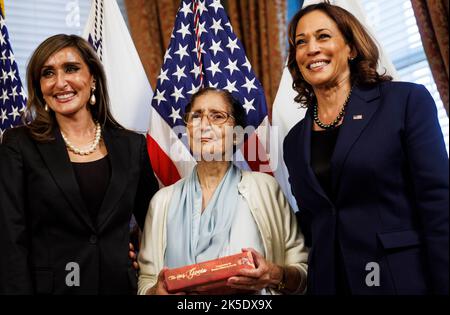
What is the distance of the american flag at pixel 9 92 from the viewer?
320cm

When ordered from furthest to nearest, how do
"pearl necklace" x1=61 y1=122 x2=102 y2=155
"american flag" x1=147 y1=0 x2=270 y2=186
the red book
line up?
"american flag" x1=147 y1=0 x2=270 y2=186 < "pearl necklace" x1=61 y1=122 x2=102 y2=155 < the red book

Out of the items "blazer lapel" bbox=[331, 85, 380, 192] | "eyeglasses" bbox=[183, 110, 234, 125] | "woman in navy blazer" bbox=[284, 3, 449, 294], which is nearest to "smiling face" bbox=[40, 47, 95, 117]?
"eyeglasses" bbox=[183, 110, 234, 125]

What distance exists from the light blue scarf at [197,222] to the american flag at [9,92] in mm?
1191

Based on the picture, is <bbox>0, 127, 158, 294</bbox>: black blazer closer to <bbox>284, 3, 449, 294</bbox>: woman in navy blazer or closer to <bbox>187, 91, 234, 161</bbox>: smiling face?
<bbox>187, 91, 234, 161</bbox>: smiling face

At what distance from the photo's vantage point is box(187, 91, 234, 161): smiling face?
2.45 m

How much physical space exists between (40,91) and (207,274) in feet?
3.32

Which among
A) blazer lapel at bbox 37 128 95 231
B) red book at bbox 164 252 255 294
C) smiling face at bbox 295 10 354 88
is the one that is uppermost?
smiling face at bbox 295 10 354 88

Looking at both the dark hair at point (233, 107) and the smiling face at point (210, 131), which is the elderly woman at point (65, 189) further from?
the dark hair at point (233, 107)

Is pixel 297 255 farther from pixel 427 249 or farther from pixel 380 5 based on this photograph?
pixel 380 5

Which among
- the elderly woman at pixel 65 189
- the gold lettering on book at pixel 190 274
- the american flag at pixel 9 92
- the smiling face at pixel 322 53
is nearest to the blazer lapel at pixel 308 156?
the smiling face at pixel 322 53

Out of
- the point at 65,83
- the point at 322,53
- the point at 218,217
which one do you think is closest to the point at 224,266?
the point at 218,217

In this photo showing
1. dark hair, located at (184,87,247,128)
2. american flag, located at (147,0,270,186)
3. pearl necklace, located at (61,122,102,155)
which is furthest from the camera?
american flag, located at (147,0,270,186)

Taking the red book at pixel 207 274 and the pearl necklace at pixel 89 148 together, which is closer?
the red book at pixel 207 274

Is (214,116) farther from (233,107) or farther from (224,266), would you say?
(224,266)
